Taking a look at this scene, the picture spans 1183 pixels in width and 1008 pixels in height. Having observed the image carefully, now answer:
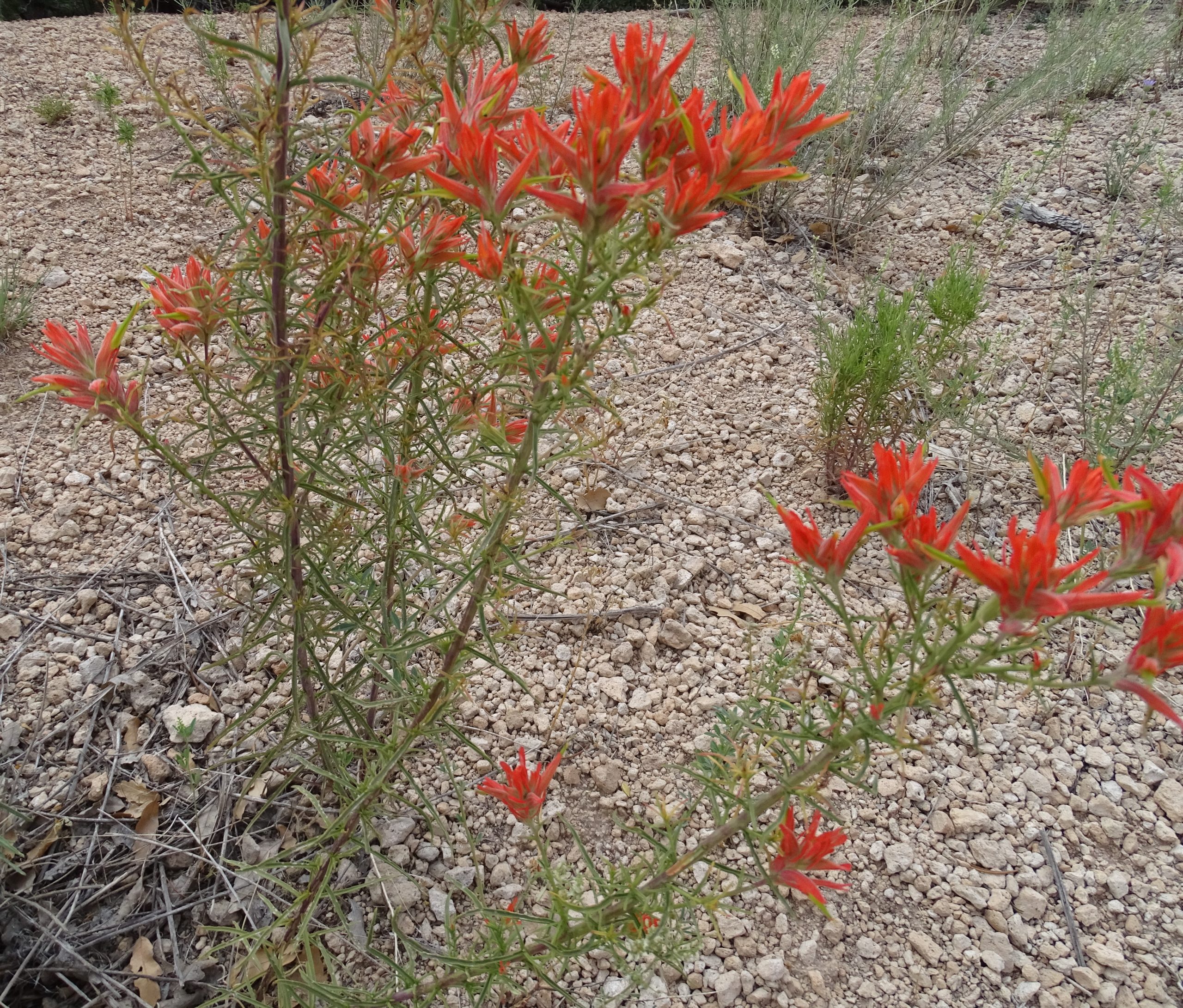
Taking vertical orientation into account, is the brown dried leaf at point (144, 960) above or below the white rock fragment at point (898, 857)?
above

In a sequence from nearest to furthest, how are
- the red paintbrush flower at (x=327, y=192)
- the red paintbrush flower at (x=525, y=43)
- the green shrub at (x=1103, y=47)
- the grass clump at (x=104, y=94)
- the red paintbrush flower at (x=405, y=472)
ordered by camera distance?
1. the red paintbrush flower at (x=327, y=192)
2. the red paintbrush flower at (x=525, y=43)
3. the red paintbrush flower at (x=405, y=472)
4. the grass clump at (x=104, y=94)
5. the green shrub at (x=1103, y=47)

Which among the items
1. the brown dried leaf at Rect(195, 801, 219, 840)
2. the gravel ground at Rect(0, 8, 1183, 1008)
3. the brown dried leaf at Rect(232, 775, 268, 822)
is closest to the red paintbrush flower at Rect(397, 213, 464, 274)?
the gravel ground at Rect(0, 8, 1183, 1008)

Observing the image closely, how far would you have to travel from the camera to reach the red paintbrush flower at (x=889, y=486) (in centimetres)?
87

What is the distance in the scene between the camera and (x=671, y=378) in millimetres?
2723

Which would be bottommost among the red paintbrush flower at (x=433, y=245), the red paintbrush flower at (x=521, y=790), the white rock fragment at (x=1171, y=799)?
the white rock fragment at (x=1171, y=799)

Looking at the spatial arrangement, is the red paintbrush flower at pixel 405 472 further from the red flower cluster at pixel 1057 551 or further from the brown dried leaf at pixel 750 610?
the brown dried leaf at pixel 750 610

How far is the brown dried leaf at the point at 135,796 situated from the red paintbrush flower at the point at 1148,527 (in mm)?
1621

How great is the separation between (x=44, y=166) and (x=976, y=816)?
3.86 metres

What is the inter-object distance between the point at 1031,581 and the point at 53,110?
4094 millimetres

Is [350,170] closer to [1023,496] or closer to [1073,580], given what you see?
[1073,580]

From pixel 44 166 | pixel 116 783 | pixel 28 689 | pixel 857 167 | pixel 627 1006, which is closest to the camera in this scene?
pixel 627 1006

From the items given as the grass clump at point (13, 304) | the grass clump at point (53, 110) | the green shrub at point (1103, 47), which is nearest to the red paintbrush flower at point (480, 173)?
the grass clump at point (13, 304)

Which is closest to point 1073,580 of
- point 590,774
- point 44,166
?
point 590,774

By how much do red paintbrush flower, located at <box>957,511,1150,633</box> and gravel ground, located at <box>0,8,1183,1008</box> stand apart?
30cm
